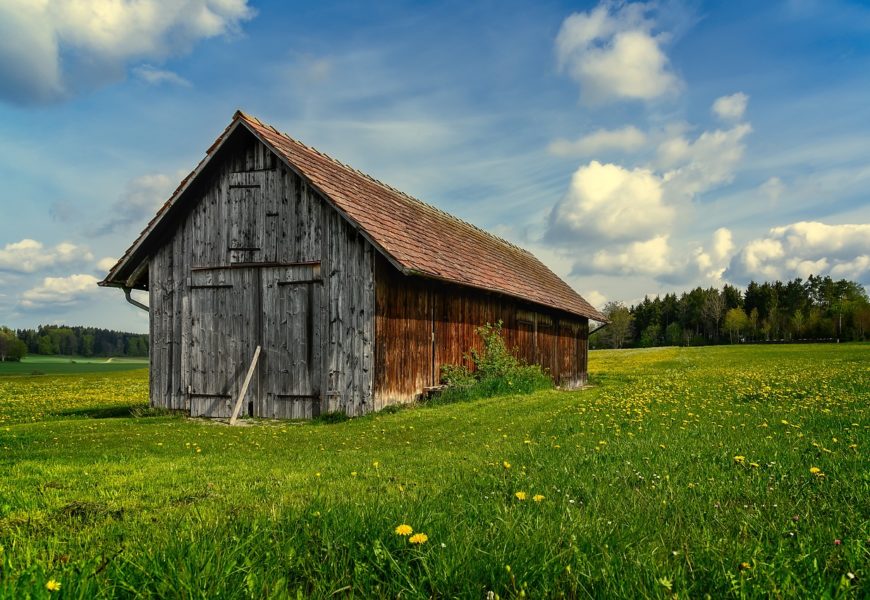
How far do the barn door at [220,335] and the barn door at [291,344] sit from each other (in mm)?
396

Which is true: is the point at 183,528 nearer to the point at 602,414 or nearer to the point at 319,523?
the point at 319,523

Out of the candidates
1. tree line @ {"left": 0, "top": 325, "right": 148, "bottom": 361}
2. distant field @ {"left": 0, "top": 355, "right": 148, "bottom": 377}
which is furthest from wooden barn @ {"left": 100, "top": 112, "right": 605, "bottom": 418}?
tree line @ {"left": 0, "top": 325, "right": 148, "bottom": 361}

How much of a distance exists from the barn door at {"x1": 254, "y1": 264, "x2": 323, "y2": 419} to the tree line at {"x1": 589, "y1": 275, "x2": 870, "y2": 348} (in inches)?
4279

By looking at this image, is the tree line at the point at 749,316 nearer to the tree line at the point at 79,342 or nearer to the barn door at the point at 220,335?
the tree line at the point at 79,342

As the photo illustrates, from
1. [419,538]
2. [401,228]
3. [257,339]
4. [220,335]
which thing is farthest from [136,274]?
[419,538]

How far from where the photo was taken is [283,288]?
569 inches

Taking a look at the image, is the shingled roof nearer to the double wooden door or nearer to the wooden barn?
the wooden barn

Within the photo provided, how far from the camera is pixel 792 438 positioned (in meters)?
7.08

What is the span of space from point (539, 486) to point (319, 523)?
6.83 ft

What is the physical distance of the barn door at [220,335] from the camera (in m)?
14.7

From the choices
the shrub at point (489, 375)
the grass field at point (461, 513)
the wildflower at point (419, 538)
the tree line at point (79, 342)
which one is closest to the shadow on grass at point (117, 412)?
the grass field at point (461, 513)

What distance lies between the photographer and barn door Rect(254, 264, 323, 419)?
14047 millimetres

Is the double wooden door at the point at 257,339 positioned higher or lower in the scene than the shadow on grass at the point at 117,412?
higher

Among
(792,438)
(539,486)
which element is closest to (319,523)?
(539,486)
